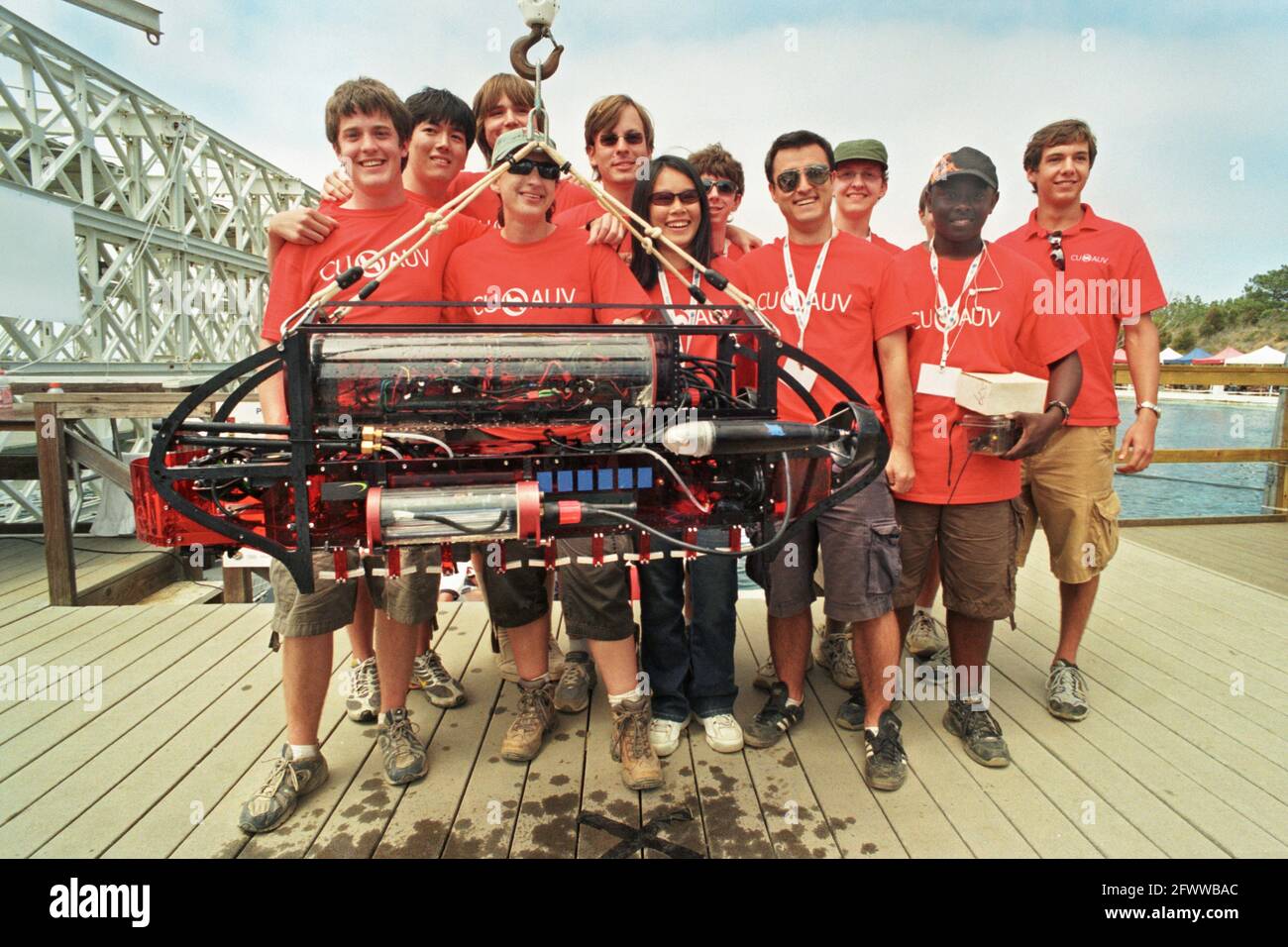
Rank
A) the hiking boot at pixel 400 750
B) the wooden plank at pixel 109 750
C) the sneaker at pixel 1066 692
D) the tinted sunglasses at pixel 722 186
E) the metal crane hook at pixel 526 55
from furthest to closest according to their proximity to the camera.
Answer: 1. the tinted sunglasses at pixel 722 186
2. the sneaker at pixel 1066 692
3. the hiking boot at pixel 400 750
4. the wooden plank at pixel 109 750
5. the metal crane hook at pixel 526 55

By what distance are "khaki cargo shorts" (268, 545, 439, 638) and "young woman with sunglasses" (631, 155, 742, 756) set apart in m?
0.82

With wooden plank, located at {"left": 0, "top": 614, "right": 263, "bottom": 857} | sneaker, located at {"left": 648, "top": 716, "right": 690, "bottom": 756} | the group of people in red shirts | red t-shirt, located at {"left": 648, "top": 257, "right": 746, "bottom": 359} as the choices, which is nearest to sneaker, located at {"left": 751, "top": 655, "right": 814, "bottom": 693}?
the group of people in red shirts

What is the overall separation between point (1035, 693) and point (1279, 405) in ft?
17.6

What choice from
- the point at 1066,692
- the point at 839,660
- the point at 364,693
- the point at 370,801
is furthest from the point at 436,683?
the point at 1066,692

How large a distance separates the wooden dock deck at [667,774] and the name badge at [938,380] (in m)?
1.32

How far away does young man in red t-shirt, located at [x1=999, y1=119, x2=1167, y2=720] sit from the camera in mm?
3100

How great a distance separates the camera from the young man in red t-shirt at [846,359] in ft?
8.59

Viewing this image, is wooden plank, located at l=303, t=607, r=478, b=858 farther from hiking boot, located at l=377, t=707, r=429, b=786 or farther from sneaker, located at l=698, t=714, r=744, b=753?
sneaker, located at l=698, t=714, r=744, b=753

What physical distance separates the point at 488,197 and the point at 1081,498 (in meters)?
2.97

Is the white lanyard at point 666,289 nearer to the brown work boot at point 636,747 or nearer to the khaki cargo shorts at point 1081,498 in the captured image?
the brown work boot at point 636,747

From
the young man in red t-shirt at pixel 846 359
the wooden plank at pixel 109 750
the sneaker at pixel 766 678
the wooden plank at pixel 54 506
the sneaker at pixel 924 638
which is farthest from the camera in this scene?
the wooden plank at pixel 54 506

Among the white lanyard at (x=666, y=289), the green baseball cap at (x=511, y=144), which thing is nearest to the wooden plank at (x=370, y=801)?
the white lanyard at (x=666, y=289)

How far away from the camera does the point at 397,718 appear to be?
104 inches

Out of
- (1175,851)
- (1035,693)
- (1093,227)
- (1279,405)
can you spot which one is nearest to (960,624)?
(1035,693)
